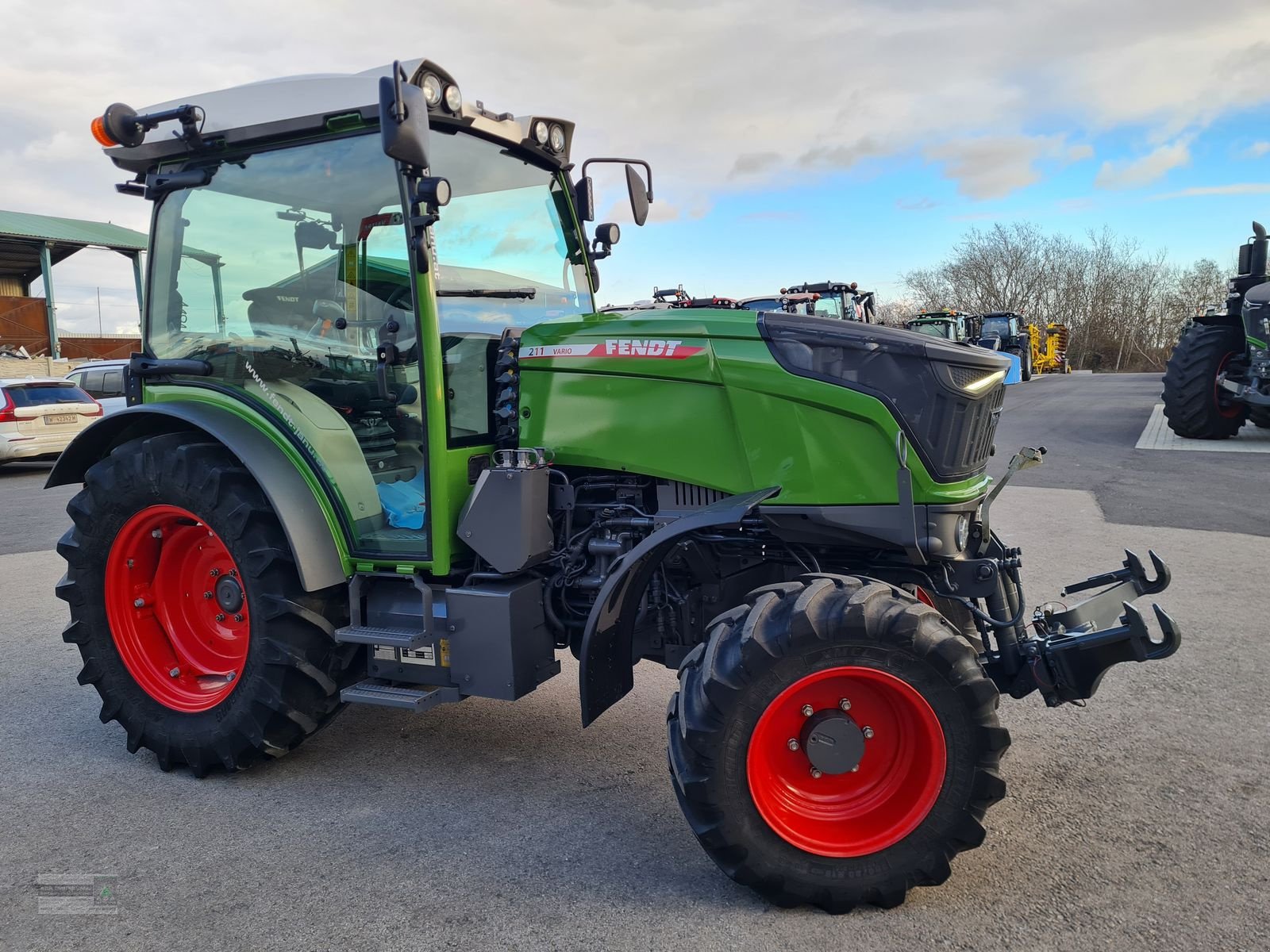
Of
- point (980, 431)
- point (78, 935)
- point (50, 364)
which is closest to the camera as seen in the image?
point (78, 935)

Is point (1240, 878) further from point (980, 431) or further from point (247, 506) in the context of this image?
point (247, 506)

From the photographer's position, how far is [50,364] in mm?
26281

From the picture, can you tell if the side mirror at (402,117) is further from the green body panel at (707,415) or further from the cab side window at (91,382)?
the cab side window at (91,382)

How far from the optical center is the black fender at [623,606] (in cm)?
299

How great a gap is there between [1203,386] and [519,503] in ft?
41.5

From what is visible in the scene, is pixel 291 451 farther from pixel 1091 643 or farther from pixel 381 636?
pixel 1091 643

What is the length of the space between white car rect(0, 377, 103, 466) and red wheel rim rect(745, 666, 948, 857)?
13144 millimetres

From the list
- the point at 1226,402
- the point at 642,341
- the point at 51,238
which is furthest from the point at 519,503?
the point at 51,238

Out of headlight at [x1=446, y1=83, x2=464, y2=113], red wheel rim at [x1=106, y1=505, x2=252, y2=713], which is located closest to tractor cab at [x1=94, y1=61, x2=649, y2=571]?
headlight at [x1=446, y1=83, x2=464, y2=113]

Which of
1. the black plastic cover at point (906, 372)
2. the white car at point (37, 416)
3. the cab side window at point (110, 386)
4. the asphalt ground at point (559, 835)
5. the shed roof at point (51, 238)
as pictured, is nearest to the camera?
the asphalt ground at point (559, 835)

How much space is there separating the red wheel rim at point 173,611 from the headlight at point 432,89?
195 centimetres

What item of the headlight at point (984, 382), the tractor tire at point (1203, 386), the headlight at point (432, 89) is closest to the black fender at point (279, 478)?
the headlight at point (432, 89)

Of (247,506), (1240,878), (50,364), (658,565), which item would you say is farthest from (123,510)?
(50,364)

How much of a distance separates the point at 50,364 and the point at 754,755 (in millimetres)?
29326
